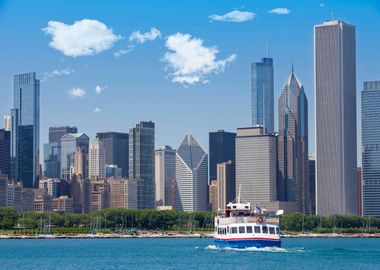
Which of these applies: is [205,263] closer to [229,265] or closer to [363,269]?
[229,265]

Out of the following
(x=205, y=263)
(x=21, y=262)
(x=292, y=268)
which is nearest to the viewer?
(x=292, y=268)

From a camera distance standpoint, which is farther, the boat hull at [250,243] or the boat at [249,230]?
the boat at [249,230]

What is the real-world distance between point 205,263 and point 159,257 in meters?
19.0

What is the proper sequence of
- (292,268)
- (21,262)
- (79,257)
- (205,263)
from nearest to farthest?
(292,268)
(205,263)
(21,262)
(79,257)

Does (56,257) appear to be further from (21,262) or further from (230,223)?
(230,223)

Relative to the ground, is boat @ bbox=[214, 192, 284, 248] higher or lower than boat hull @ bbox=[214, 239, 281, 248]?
higher

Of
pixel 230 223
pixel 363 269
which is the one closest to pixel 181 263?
pixel 230 223

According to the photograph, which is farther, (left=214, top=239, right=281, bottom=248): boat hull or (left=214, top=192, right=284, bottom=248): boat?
(left=214, top=192, right=284, bottom=248): boat

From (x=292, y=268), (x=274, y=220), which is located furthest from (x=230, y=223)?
(x=292, y=268)

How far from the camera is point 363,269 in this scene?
90.0 m

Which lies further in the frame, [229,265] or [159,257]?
[159,257]

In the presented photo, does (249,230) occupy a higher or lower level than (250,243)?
higher

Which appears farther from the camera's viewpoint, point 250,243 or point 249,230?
point 249,230

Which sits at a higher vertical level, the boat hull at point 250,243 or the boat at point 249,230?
the boat at point 249,230
